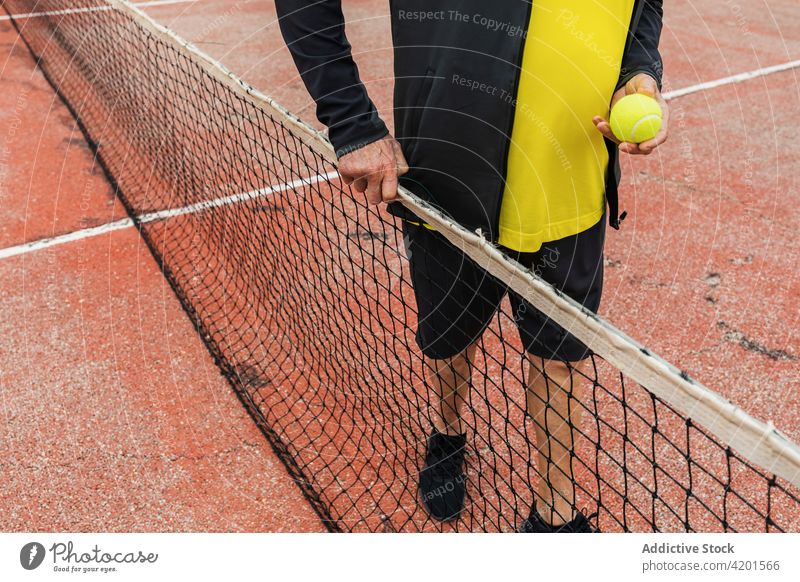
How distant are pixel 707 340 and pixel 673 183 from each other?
1.94m

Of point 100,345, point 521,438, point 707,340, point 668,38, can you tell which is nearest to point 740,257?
point 707,340

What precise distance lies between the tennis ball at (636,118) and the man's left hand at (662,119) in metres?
0.02

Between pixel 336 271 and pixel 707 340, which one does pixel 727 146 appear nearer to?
pixel 707 340

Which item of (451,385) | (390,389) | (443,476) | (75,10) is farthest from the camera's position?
(75,10)

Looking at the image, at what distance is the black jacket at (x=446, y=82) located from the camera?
185 cm

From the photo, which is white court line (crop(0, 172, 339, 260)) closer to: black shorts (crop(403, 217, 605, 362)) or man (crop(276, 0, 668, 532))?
black shorts (crop(403, 217, 605, 362))

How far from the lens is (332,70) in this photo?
6.54 ft

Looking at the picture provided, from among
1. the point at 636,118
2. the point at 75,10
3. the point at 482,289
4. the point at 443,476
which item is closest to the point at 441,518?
the point at 443,476

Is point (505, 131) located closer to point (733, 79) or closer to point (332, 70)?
point (332, 70)

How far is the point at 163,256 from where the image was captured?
415 centimetres

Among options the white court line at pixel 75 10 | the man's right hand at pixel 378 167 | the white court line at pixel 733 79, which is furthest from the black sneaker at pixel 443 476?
the white court line at pixel 75 10

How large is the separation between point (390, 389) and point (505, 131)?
5.07 feet

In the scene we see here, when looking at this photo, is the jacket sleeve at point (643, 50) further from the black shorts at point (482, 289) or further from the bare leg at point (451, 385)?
the bare leg at point (451, 385)

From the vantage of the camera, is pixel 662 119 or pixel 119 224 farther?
pixel 119 224
